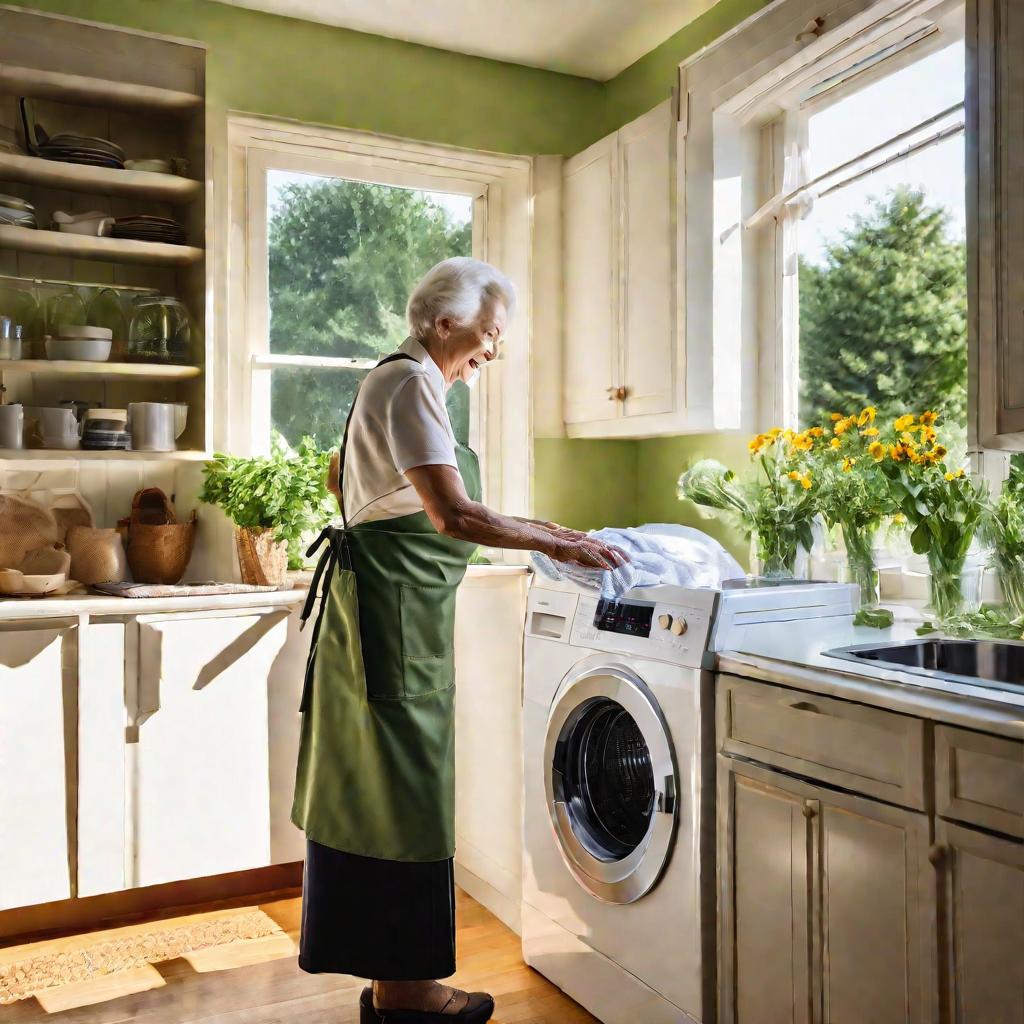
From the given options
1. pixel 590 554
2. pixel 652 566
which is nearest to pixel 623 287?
pixel 652 566

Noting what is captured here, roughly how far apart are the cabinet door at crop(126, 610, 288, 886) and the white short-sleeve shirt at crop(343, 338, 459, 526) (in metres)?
0.91

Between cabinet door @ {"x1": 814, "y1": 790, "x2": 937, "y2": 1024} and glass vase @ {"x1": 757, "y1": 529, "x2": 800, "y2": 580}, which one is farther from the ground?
glass vase @ {"x1": 757, "y1": 529, "x2": 800, "y2": 580}

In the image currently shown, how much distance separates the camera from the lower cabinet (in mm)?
1587

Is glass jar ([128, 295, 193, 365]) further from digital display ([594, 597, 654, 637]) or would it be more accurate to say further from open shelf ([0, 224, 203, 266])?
digital display ([594, 597, 654, 637])

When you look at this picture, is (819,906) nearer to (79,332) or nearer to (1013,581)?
(1013,581)

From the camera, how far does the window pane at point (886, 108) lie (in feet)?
7.87

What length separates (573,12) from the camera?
10.3 feet

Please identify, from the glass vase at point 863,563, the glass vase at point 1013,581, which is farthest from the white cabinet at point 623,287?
the glass vase at point 1013,581

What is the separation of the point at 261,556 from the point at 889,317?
1.85 m

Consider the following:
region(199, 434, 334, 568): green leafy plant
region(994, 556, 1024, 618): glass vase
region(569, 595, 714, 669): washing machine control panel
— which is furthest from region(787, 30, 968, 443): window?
region(199, 434, 334, 568): green leafy plant

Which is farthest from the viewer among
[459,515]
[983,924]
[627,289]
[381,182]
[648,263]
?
[381,182]

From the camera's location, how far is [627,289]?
3.14 meters

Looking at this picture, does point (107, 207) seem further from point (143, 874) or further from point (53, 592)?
point (143, 874)

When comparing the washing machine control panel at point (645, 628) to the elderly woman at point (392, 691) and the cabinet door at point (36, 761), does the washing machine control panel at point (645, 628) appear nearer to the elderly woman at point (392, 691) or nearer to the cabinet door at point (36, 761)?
the elderly woman at point (392, 691)
